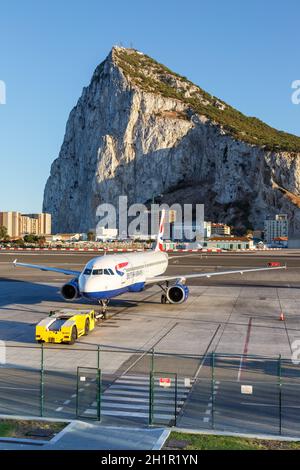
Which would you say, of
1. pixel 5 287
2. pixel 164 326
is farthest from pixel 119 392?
pixel 5 287

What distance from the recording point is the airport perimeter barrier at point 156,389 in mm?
16797

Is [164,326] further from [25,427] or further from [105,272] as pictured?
[25,427]

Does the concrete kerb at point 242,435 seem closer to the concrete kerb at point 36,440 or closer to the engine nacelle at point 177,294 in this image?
the concrete kerb at point 36,440

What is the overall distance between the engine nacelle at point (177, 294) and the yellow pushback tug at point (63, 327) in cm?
1185

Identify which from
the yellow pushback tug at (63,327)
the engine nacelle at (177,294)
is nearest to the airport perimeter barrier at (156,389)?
the yellow pushback tug at (63,327)

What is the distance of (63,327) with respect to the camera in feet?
89.6

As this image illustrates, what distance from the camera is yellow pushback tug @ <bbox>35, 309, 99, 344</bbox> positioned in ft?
89.3

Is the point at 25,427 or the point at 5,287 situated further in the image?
the point at 5,287

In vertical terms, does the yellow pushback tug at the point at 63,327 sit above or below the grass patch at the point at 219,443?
above

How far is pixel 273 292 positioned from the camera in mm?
51219

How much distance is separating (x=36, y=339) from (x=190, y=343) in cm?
769

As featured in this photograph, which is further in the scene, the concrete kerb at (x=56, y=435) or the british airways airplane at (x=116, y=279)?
the british airways airplane at (x=116, y=279)

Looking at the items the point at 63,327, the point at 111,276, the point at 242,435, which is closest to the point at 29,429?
the point at 242,435

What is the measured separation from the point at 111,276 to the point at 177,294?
813cm
